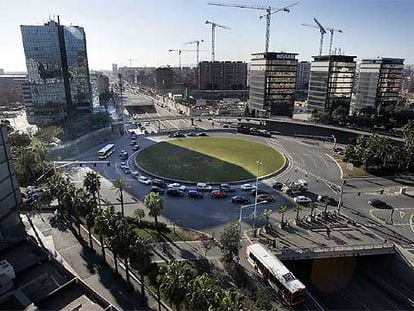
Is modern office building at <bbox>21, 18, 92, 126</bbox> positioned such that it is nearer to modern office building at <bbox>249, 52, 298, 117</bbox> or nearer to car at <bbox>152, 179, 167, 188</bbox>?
car at <bbox>152, 179, 167, 188</bbox>

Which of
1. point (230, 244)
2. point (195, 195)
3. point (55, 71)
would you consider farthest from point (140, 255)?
point (55, 71)

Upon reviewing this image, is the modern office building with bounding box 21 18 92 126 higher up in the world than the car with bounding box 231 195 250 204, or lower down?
higher up

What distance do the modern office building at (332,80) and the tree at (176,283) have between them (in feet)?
482

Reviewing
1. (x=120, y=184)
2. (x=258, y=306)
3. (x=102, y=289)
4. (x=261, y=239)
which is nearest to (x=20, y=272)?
(x=102, y=289)

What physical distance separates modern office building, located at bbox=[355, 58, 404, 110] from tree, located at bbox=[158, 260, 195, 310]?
161 metres

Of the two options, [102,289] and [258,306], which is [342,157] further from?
[102,289]

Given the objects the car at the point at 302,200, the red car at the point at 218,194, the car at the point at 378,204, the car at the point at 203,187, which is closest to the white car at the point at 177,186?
the car at the point at 203,187

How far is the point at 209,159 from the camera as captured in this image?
93.9 metres

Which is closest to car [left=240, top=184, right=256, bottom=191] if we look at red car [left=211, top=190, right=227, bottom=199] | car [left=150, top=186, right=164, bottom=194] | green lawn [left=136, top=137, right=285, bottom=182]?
green lawn [left=136, top=137, right=285, bottom=182]

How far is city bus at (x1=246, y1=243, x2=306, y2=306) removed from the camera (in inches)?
1586

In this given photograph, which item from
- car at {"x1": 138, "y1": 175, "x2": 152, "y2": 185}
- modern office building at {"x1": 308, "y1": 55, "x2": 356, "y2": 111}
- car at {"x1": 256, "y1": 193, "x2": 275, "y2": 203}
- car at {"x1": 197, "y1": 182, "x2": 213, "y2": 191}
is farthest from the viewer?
modern office building at {"x1": 308, "y1": 55, "x2": 356, "y2": 111}

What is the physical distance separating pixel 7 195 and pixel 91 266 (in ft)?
56.6

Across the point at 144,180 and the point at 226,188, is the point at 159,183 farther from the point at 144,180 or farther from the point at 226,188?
the point at 226,188

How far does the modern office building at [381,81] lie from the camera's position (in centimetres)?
16000
